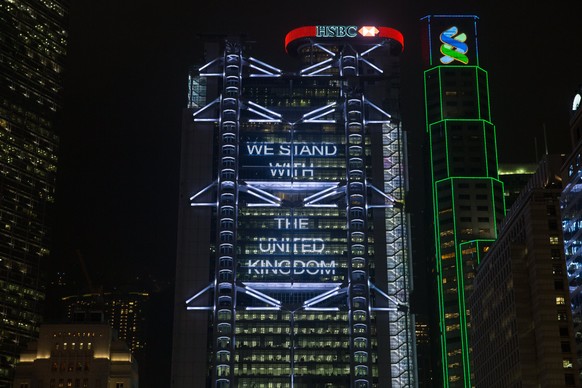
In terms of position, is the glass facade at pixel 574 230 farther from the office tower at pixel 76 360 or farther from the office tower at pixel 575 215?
the office tower at pixel 76 360

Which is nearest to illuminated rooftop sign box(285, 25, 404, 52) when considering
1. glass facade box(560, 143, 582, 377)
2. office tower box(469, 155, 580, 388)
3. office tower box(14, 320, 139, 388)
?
office tower box(469, 155, 580, 388)

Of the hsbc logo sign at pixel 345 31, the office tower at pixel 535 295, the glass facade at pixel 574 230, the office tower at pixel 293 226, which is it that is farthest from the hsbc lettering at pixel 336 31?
the glass facade at pixel 574 230

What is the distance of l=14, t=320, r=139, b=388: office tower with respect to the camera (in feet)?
577

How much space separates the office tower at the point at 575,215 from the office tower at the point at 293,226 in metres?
41.5

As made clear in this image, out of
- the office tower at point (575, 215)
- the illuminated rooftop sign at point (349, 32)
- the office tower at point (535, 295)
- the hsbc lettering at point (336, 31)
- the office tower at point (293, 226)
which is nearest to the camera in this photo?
the office tower at point (575, 215)

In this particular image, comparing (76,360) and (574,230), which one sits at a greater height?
(574,230)

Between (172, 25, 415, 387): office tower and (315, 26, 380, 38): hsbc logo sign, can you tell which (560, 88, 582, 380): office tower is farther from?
(315, 26, 380, 38): hsbc logo sign

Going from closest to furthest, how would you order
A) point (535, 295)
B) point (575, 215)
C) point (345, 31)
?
point (575, 215)
point (535, 295)
point (345, 31)

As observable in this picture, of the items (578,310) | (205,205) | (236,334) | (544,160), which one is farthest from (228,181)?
(578,310)

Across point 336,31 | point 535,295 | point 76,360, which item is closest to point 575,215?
point 535,295

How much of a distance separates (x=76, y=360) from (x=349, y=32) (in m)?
73.1

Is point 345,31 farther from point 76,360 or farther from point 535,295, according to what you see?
point 76,360

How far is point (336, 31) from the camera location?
193 meters

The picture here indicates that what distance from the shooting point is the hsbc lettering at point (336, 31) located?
191m
